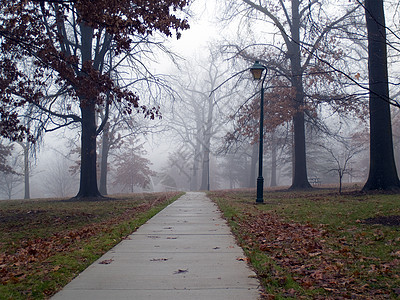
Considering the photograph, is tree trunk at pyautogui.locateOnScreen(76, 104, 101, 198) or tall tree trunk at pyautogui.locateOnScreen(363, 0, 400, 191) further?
tree trunk at pyautogui.locateOnScreen(76, 104, 101, 198)

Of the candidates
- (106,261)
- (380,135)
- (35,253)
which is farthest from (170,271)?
(380,135)

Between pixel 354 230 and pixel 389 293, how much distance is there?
11.4 feet

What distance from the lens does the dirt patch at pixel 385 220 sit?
7.49 m

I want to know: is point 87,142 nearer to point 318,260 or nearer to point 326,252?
point 326,252

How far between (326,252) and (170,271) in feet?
7.72

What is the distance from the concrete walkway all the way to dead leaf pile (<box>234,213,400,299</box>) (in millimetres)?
450

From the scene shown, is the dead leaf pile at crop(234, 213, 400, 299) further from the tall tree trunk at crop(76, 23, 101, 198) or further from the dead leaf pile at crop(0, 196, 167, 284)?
the tall tree trunk at crop(76, 23, 101, 198)

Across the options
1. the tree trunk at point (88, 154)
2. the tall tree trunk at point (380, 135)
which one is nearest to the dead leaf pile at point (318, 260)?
the tall tree trunk at point (380, 135)

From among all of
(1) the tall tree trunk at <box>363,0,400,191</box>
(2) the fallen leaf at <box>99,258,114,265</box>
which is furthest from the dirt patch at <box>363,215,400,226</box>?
(1) the tall tree trunk at <box>363,0,400,191</box>

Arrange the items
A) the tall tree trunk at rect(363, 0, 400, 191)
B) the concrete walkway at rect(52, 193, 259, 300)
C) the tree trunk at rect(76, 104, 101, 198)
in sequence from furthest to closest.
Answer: the tree trunk at rect(76, 104, 101, 198)
the tall tree trunk at rect(363, 0, 400, 191)
the concrete walkway at rect(52, 193, 259, 300)

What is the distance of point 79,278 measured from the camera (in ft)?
14.3

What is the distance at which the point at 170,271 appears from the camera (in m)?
4.61

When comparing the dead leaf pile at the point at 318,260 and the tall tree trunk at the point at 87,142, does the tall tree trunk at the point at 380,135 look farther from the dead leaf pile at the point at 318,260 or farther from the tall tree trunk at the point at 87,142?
the tall tree trunk at the point at 87,142

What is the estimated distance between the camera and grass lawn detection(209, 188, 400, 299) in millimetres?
3965
